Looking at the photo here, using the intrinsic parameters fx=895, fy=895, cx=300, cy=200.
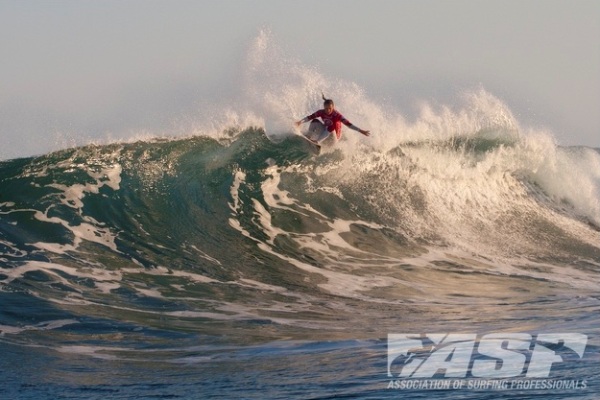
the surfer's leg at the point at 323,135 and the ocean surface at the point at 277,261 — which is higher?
the surfer's leg at the point at 323,135

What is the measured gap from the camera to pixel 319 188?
15.1 m

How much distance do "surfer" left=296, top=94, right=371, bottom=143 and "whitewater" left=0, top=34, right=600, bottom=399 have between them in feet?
1.00

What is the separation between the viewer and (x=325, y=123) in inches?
603

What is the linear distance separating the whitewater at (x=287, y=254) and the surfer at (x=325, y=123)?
31 centimetres

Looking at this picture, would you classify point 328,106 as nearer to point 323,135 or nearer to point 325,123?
point 325,123

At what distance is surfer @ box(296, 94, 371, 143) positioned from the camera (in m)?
14.9

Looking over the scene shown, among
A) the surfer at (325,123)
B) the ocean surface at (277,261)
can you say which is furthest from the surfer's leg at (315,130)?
the ocean surface at (277,261)

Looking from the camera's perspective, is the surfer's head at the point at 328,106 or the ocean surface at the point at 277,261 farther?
the surfer's head at the point at 328,106

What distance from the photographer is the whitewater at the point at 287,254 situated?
21.9 ft

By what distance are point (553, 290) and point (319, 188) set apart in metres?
5.06

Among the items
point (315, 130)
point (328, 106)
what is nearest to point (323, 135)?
point (315, 130)

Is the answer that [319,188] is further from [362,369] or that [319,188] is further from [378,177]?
[362,369]

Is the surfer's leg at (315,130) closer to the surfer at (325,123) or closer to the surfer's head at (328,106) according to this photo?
the surfer at (325,123)

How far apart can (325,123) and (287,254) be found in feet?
12.3
